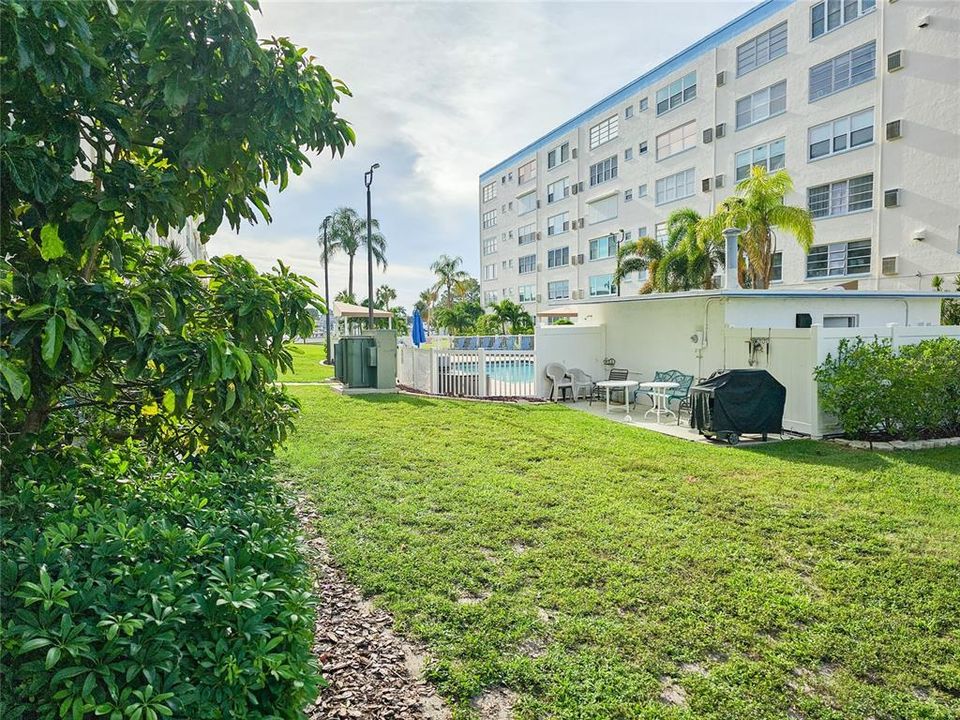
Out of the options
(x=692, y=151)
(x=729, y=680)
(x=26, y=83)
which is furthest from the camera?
(x=692, y=151)

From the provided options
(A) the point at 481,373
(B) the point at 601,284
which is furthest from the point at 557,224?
(A) the point at 481,373

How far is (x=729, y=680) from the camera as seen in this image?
3.02 metres

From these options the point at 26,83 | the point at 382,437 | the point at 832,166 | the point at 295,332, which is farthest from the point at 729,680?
the point at 832,166

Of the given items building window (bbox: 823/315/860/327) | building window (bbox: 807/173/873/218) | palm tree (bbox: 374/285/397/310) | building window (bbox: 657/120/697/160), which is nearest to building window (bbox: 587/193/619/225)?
building window (bbox: 657/120/697/160)

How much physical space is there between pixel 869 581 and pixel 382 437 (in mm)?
6730

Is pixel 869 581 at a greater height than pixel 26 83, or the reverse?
pixel 26 83

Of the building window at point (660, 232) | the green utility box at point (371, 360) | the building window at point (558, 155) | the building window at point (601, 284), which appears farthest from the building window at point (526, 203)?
the green utility box at point (371, 360)

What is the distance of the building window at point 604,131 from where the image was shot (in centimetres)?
3347

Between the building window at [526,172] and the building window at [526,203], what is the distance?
3.99 ft

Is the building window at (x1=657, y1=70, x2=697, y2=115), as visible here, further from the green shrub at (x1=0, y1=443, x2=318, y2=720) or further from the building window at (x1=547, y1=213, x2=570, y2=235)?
the green shrub at (x1=0, y1=443, x2=318, y2=720)

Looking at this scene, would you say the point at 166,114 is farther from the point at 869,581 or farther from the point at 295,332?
the point at 869,581

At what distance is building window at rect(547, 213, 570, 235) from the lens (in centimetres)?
3884

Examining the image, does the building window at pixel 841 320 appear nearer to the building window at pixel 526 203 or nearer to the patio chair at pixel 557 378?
the patio chair at pixel 557 378

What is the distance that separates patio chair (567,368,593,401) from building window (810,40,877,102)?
1623 cm
